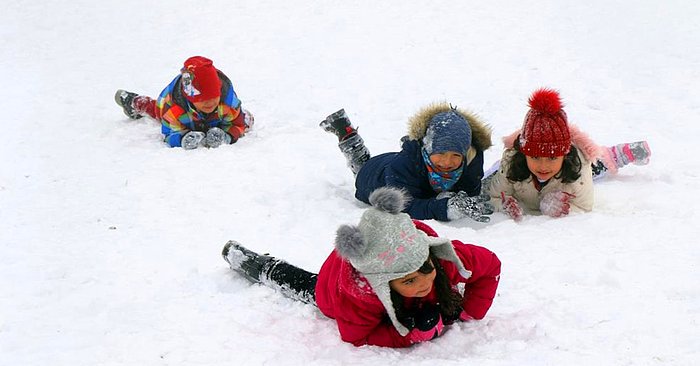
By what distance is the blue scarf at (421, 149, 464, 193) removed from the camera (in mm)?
4879

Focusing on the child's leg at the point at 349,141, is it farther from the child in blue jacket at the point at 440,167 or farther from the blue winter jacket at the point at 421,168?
the blue winter jacket at the point at 421,168

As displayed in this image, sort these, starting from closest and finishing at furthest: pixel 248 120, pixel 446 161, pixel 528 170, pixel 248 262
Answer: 1. pixel 248 262
2. pixel 446 161
3. pixel 528 170
4. pixel 248 120

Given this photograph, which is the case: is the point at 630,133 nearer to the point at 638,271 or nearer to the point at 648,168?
the point at 648,168

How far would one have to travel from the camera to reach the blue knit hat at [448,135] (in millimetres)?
4703

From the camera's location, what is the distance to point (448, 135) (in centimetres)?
471

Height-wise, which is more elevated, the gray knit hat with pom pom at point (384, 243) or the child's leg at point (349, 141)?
the gray knit hat with pom pom at point (384, 243)

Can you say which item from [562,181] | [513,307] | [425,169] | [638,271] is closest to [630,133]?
[562,181]

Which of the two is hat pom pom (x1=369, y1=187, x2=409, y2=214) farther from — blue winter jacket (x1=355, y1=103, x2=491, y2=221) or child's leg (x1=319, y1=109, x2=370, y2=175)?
child's leg (x1=319, y1=109, x2=370, y2=175)

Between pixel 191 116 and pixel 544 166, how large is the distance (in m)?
3.51

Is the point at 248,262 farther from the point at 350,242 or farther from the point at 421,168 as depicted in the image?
the point at 421,168

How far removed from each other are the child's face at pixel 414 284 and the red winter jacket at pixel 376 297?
5.5 inches

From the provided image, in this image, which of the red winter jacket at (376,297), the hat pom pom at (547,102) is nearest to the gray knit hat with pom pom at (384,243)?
the red winter jacket at (376,297)

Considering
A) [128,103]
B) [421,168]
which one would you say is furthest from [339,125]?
[128,103]

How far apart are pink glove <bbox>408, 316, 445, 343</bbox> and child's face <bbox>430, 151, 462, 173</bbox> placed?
62.8 inches
